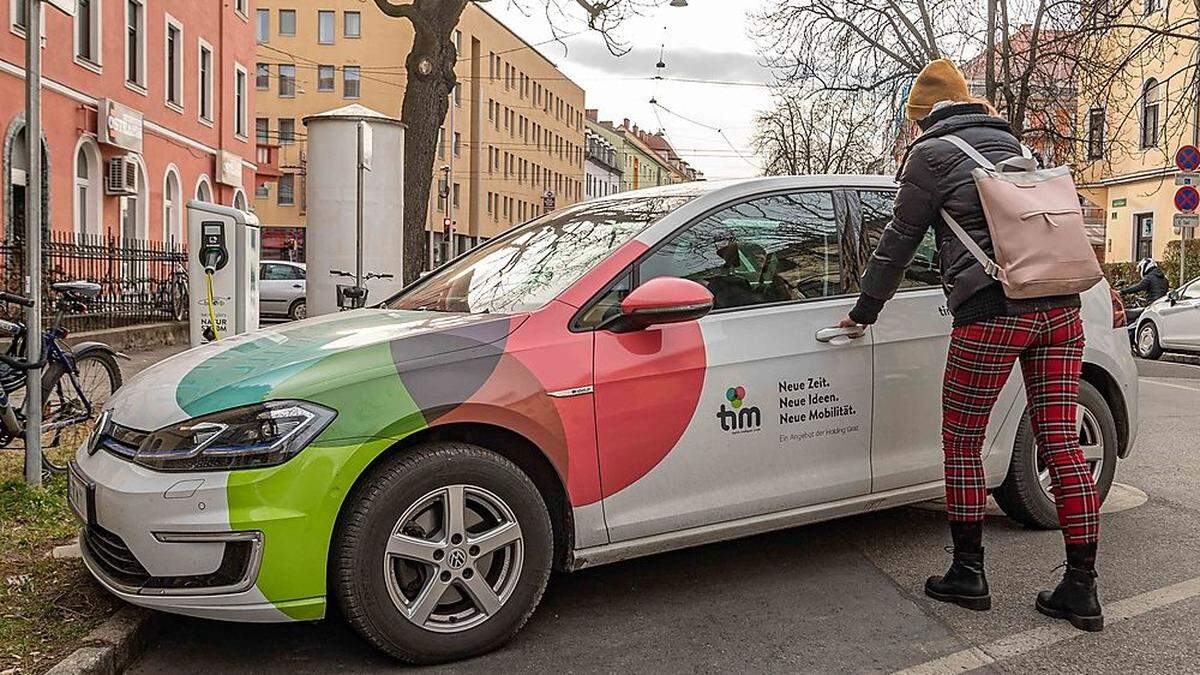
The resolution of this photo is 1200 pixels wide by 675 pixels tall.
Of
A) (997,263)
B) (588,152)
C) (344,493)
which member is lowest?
(344,493)

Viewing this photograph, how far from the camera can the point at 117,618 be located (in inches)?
157

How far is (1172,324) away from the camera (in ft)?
59.2

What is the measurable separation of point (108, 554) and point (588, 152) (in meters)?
99.1

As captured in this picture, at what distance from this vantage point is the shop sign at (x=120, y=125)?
21.2 m

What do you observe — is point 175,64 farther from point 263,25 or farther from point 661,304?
point 263,25

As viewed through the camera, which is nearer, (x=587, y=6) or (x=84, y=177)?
(x=587, y=6)

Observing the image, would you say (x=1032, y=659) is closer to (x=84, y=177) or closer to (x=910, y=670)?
(x=910, y=670)

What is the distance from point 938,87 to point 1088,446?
75.1 inches

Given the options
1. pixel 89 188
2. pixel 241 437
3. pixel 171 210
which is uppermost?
pixel 89 188

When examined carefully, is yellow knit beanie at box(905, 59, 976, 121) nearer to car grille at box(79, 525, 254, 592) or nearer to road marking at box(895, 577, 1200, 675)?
road marking at box(895, 577, 1200, 675)

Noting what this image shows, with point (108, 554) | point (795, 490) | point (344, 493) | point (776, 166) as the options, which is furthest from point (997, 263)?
point (776, 166)

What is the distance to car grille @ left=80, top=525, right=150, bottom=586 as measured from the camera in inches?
144

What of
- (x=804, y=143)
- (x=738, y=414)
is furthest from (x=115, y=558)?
(x=804, y=143)

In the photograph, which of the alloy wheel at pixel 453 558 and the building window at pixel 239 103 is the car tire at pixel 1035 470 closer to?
the alloy wheel at pixel 453 558
